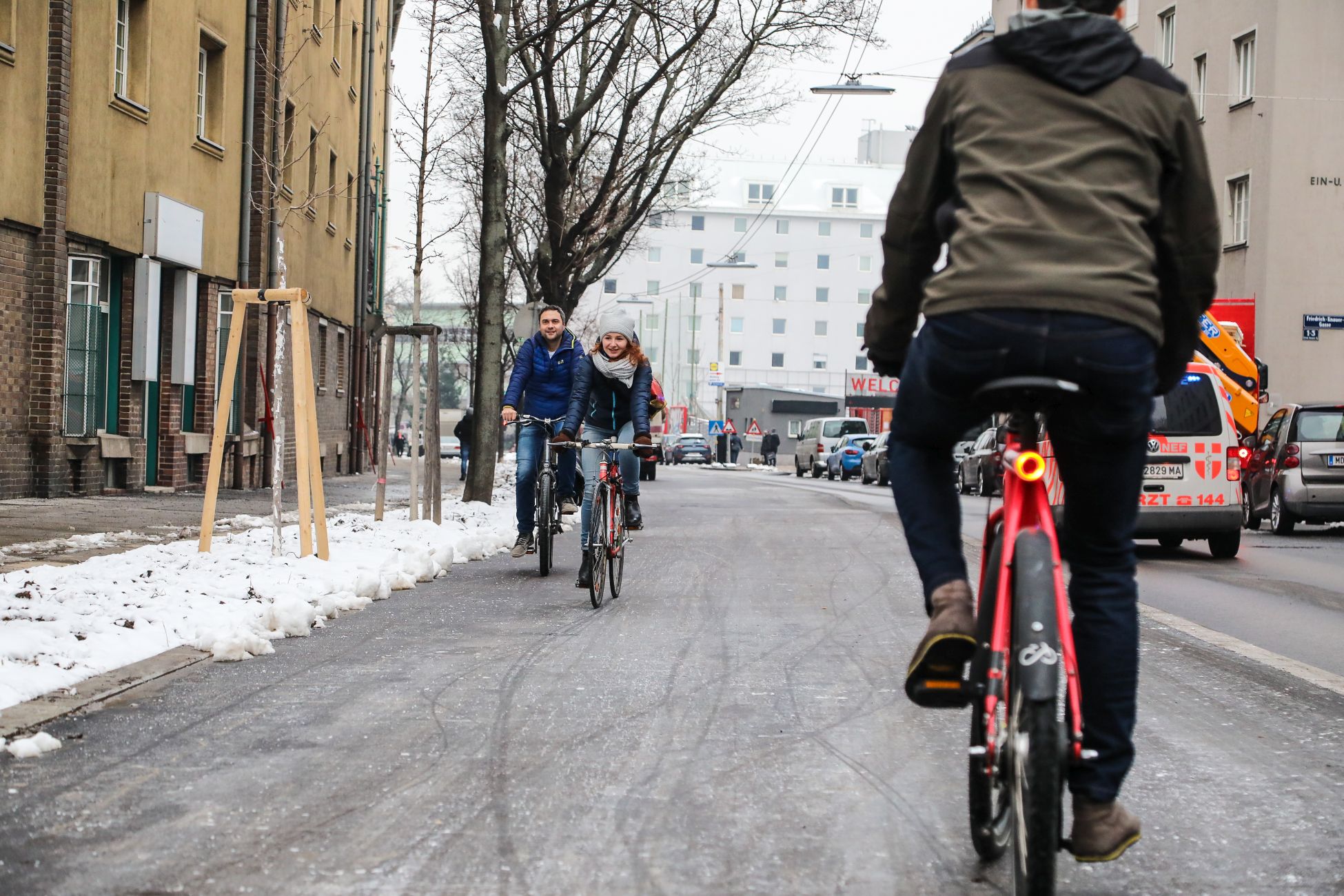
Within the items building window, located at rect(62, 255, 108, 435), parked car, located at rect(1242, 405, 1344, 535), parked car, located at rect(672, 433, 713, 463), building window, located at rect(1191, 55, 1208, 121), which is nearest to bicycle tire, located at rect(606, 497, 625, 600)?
building window, located at rect(62, 255, 108, 435)

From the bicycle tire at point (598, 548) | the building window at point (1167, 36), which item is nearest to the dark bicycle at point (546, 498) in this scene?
the bicycle tire at point (598, 548)

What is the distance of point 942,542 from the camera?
3545 mm

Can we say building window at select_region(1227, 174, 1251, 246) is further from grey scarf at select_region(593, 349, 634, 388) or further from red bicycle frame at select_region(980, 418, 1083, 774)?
red bicycle frame at select_region(980, 418, 1083, 774)

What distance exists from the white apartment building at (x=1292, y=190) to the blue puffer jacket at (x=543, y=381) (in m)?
24.6

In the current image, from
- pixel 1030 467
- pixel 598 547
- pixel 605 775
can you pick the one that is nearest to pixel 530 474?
pixel 598 547

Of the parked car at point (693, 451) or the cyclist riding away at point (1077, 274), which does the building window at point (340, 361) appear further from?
the parked car at point (693, 451)

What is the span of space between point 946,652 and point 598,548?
609cm

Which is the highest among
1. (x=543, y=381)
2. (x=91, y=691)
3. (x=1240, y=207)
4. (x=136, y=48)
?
(x=1240, y=207)

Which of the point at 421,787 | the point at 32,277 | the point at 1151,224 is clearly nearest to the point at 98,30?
the point at 32,277

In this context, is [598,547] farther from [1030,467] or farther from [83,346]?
[83,346]

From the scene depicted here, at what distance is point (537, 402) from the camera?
455 inches

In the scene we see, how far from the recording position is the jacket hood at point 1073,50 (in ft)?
10.3

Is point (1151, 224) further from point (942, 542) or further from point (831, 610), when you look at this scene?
point (831, 610)

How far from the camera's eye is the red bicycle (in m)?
2.93
